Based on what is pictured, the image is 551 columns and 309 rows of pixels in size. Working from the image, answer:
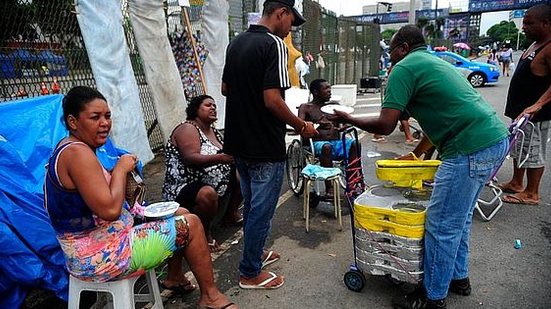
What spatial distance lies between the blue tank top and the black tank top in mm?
4347

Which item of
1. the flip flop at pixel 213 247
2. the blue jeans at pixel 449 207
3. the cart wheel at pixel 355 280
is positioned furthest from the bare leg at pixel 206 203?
the blue jeans at pixel 449 207

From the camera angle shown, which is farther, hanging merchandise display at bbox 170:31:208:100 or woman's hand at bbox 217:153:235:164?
hanging merchandise display at bbox 170:31:208:100

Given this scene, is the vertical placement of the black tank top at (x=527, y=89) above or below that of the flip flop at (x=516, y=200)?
above

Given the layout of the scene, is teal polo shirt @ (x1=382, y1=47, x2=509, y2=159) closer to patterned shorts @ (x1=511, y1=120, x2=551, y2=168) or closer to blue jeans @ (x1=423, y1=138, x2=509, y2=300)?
blue jeans @ (x1=423, y1=138, x2=509, y2=300)

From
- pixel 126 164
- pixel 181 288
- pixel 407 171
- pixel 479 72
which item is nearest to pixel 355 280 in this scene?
pixel 407 171

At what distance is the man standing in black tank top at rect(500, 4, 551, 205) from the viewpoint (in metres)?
3.90

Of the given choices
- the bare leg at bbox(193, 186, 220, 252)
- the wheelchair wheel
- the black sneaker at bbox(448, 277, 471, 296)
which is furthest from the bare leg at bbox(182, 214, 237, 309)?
the wheelchair wheel

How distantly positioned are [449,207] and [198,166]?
1917 millimetres

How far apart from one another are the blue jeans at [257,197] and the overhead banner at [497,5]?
51.4 meters

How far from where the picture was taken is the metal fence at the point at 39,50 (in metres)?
3.61

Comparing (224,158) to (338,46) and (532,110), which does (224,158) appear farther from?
(338,46)

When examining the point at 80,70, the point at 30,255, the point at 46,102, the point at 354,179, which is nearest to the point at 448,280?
the point at 354,179

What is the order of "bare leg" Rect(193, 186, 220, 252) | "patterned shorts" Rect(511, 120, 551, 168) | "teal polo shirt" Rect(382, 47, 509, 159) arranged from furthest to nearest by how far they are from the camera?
1. "patterned shorts" Rect(511, 120, 551, 168)
2. "bare leg" Rect(193, 186, 220, 252)
3. "teal polo shirt" Rect(382, 47, 509, 159)

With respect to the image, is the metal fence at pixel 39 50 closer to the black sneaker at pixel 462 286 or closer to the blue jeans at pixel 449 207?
the blue jeans at pixel 449 207
